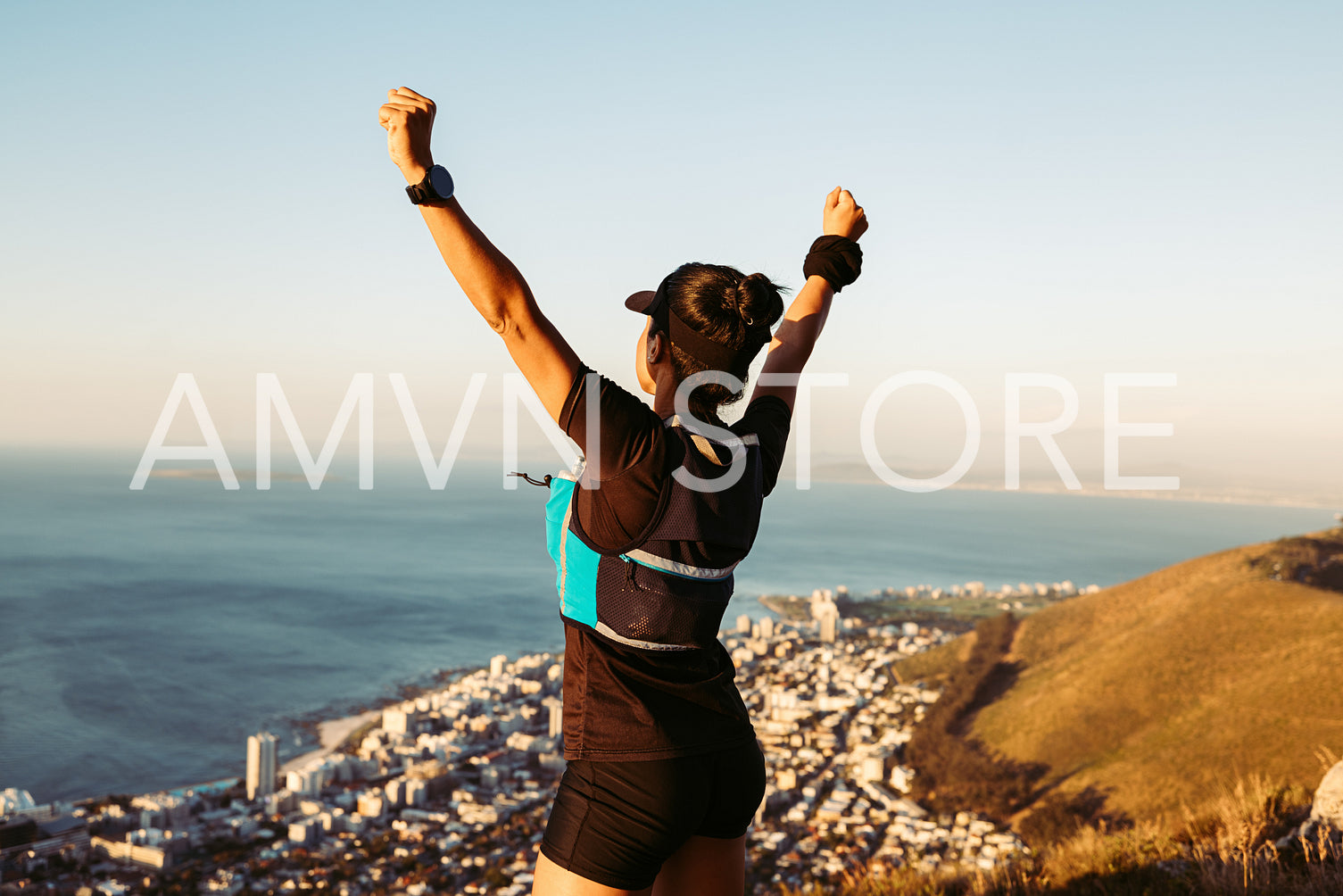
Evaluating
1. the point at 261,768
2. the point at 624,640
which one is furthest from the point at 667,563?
the point at 261,768

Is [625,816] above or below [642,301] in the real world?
below

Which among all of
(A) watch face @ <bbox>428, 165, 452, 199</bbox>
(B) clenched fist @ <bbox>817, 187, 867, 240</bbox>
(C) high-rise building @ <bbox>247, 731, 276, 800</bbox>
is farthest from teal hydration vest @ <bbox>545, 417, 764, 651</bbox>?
(C) high-rise building @ <bbox>247, 731, 276, 800</bbox>

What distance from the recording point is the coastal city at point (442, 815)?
927 cm

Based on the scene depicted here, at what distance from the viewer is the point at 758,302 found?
1322 millimetres

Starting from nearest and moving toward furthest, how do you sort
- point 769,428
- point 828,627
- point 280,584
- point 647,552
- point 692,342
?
point 647,552 < point 692,342 < point 769,428 < point 828,627 < point 280,584

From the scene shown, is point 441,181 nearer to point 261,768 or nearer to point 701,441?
point 701,441

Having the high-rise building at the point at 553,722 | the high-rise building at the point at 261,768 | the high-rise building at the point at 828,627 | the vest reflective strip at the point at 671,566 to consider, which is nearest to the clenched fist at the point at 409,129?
the vest reflective strip at the point at 671,566

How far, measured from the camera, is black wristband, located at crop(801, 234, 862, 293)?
1.79m

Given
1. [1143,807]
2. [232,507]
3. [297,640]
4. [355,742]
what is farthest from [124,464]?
[1143,807]

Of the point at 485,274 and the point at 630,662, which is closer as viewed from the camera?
the point at 485,274

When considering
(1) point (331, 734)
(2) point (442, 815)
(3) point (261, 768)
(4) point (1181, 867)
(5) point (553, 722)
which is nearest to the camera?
(4) point (1181, 867)

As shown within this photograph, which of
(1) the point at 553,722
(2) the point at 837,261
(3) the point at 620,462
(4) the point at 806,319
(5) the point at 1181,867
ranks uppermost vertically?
(2) the point at 837,261

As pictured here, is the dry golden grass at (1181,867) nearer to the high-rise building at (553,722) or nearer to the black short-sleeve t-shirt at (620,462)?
the black short-sleeve t-shirt at (620,462)

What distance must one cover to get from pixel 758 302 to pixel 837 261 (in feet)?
1.77
